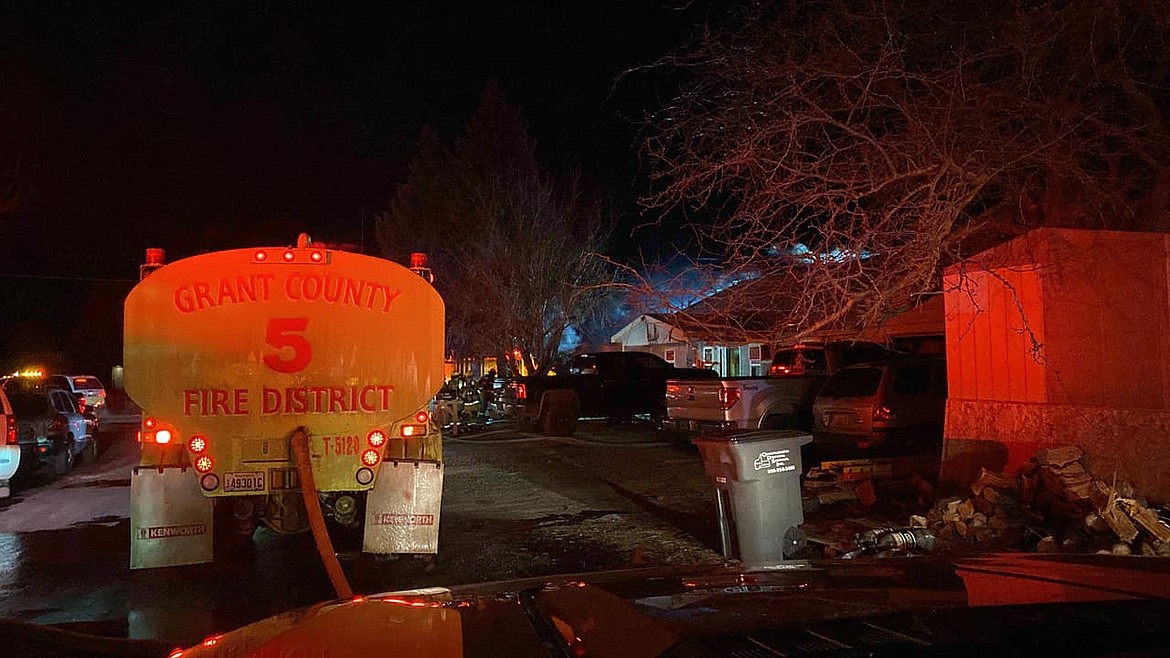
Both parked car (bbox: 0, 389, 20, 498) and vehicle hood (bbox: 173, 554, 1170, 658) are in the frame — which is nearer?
vehicle hood (bbox: 173, 554, 1170, 658)

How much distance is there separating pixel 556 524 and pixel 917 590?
311 inches

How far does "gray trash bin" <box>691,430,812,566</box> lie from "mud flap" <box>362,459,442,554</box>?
234 cm

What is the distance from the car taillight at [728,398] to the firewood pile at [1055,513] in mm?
5500

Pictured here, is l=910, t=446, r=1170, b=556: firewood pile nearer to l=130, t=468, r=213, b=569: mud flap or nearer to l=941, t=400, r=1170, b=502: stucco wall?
l=941, t=400, r=1170, b=502: stucco wall

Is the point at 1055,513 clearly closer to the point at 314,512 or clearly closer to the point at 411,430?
the point at 411,430

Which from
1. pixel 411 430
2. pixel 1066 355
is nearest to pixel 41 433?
pixel 411 430

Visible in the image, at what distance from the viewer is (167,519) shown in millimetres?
7039

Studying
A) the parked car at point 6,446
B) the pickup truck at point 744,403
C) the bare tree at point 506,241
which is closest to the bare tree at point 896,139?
the pickup truck at point 744,403

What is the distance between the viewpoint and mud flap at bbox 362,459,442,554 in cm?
746

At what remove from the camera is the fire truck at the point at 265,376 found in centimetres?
668

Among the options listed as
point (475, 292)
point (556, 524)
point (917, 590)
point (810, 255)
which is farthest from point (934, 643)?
point (475, 292)

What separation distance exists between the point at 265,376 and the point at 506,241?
856 inches

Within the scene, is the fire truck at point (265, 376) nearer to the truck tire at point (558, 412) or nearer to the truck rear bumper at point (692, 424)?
the truck rear bumper at point (692, 424)

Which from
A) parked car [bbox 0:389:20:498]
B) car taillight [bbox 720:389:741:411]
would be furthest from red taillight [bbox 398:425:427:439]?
car taillight [bbox 720:389:741:411]
